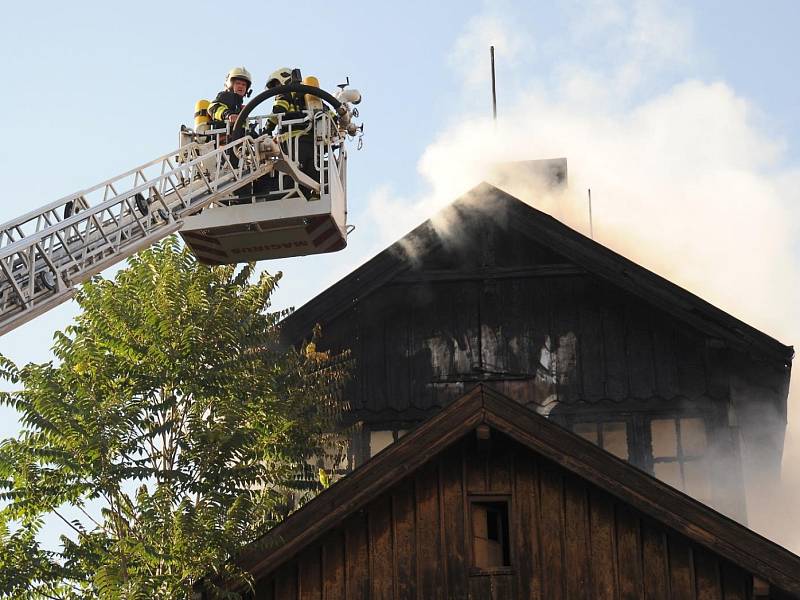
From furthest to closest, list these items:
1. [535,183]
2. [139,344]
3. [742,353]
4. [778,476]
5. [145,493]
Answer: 1. [535,183]
2. [778,476]
3. [742,353]
4. [139,344]
5. [145,493]

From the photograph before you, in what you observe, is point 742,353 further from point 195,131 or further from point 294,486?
point 195,131

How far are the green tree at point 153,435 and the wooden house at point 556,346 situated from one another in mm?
2763

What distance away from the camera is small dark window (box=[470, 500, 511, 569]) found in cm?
1387

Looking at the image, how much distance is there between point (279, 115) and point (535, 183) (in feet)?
28.6

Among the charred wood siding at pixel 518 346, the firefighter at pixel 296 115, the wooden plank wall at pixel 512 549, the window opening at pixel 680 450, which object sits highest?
the firefighter at pixel 296 115

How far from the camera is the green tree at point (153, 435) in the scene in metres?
14.6

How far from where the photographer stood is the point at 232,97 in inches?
659

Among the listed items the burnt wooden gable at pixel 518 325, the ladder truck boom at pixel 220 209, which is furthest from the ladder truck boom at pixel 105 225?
the burnt wooden gable at pixel 518 325

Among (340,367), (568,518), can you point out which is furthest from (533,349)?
(568,518)

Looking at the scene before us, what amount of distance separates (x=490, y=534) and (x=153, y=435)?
436 cm

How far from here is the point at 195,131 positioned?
16.3 meters

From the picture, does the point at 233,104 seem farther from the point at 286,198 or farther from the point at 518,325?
the point at 518,325

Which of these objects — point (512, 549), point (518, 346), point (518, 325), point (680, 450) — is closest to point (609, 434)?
point (680, 450)

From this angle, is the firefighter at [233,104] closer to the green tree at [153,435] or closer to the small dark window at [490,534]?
the green tree at [153,435]
